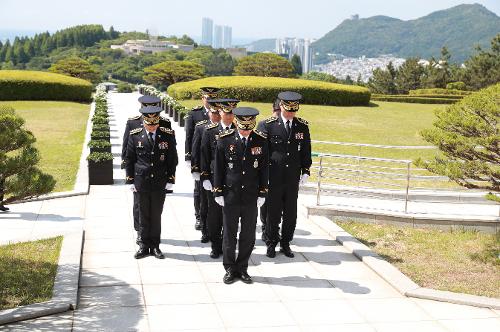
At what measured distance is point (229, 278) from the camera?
6438 millimetres

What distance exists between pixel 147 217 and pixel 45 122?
1612 centimetres

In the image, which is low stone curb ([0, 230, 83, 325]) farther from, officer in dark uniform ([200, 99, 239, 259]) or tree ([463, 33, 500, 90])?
tree ([463, 33, 500, 90])

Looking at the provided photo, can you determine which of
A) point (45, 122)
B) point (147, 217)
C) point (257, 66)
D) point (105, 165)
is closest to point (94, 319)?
point (147, 217)

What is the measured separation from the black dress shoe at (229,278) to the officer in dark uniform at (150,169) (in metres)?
1.07

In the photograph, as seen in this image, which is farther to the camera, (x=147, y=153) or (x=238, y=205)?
(x=147, y=153)

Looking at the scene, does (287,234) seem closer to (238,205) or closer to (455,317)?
(238,205)

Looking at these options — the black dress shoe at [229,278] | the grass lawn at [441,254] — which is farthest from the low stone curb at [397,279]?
the black dress shoe at [229,278]

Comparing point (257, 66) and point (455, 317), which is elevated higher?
point (257, 66)

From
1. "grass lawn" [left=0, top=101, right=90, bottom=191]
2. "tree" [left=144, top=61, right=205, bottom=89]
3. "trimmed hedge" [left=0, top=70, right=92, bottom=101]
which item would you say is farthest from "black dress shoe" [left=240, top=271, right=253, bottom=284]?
"tree" [left=144, top=61, right=205, bottom=89]

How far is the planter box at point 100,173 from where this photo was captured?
11.2 m

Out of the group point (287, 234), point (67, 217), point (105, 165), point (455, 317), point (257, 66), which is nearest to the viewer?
point (455, 317)

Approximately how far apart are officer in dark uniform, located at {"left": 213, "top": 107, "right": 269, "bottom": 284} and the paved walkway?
397mm

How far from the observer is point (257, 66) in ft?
166

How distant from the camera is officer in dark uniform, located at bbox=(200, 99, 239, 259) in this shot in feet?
22.2
